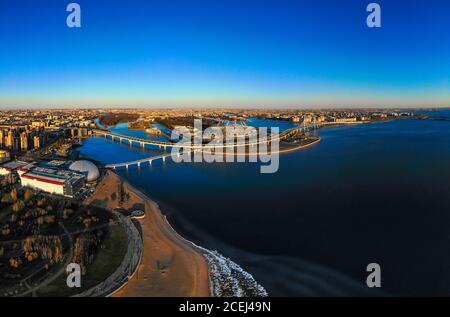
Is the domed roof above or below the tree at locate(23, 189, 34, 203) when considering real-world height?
above

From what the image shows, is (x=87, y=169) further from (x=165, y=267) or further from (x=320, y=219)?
(x=320, y=219)

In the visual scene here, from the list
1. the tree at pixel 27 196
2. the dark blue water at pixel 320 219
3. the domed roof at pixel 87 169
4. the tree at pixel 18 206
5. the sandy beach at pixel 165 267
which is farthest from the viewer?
the domed roof at pixel 87 169

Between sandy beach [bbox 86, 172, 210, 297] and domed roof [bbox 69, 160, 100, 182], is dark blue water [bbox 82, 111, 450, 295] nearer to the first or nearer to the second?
sandy beach [bbox 86, 172, 210, 297]

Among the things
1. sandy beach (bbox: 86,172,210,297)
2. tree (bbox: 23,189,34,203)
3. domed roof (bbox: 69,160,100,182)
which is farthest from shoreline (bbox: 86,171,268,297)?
domed roof (bbox: 69,160,100,182)

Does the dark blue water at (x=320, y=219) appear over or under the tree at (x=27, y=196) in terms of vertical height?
under

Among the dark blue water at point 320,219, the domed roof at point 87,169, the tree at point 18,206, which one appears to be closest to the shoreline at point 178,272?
the dark blue water at point 320,219

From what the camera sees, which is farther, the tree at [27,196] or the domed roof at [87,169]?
the domed roof at [87,169]

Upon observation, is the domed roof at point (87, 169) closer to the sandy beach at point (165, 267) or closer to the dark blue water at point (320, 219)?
the dark blue water at point (320, 219)
